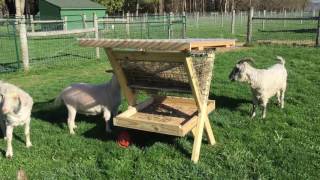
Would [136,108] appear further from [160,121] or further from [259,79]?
[259,79]

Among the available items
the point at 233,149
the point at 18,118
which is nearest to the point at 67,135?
the point at 18,118

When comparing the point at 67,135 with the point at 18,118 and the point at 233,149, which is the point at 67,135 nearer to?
the point at 18,118

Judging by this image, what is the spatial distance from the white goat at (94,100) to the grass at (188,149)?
0.32m

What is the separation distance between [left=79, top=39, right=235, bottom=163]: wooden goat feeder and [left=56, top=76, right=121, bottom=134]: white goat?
441 mm

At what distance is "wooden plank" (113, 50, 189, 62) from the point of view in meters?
4.64

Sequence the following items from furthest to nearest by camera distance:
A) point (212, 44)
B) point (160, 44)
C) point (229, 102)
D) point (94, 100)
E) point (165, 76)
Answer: point (229, 102), point (94, 100), point (165, 76), point (212, 44), point (160, 44)

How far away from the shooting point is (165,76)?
207 inches

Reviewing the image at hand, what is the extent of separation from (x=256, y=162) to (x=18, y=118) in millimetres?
3289

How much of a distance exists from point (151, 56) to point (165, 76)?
1.44ft

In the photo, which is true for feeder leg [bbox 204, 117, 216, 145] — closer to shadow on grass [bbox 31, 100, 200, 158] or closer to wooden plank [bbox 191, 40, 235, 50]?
shadow on grass [bbox 31, 100, 200, 158]

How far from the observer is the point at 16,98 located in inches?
200

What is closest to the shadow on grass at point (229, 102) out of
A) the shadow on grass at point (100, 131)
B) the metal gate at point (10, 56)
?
the shadow on grass at point (100, 131)

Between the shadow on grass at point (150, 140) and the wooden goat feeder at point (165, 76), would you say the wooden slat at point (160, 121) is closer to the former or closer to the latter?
the wooden goat feeder at point (165, 76)

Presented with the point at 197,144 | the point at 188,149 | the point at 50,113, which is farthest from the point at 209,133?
the point at 50,113
